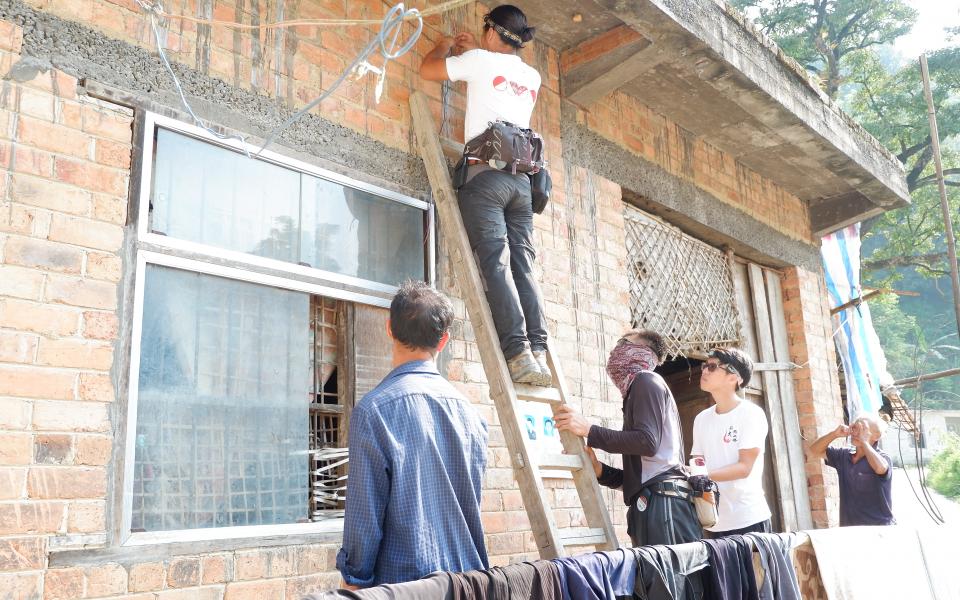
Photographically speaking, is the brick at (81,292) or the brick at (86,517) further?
the brick at (81,292)

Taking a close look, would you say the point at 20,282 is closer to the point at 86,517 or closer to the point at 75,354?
the point at 75,354

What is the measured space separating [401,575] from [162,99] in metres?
1.94

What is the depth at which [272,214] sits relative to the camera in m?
3.30

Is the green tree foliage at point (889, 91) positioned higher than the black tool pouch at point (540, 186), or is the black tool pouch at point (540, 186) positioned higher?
the green tree foliage at point (889, 91)

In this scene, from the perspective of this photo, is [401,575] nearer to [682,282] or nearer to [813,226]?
[682,282]

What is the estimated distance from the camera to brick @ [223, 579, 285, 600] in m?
2.80

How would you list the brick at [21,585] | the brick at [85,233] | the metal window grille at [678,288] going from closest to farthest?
1. the brick at [21,585]
2. the brick at [85,233]
3. the metal window grille at [678,288]

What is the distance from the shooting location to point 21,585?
234cm

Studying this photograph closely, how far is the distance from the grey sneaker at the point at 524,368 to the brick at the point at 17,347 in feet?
5.58

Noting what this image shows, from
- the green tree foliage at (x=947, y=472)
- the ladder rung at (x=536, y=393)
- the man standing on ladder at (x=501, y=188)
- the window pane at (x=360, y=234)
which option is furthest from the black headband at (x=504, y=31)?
the green tree foliage at (x=947, y=472)

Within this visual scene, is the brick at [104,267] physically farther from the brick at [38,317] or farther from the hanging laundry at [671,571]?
the hanging laundry at [671,571]

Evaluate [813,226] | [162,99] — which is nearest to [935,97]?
[813,226]

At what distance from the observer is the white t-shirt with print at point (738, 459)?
3.92 metres

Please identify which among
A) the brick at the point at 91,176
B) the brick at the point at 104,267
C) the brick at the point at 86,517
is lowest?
the brick at the point at 86,517
